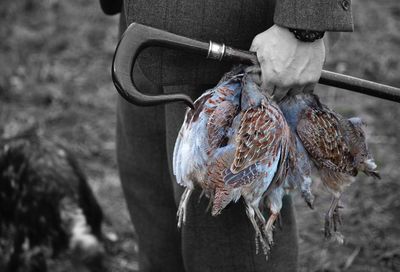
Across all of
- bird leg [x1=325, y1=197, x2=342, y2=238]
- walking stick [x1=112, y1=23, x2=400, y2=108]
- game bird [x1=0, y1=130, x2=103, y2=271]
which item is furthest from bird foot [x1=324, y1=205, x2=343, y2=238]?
game bird [x1=0, y1=130, x2=103, y2=271]

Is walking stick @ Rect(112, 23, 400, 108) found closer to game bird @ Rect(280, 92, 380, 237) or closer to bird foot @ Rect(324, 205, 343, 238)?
game bird @ Rect(280, 92, 380, 237)

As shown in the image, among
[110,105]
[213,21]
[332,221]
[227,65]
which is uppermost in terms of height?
[213,21]

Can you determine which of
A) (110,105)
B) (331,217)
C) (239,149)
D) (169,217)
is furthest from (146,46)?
(110,105)

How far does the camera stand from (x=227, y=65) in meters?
1.43

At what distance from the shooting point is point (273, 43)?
1261mm

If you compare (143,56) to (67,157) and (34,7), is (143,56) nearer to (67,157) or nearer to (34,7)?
(67,157)

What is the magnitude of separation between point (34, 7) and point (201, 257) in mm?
4715

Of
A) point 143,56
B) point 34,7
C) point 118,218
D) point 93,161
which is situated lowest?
point 118,218

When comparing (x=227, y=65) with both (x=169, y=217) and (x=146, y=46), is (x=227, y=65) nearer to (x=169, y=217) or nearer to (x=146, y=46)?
(x=146, y=46)

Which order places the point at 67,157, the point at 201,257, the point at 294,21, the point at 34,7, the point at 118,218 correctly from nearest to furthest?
the point at 294,21 < the point at 201,257 < the point at 67,157 < the point at 118,218 < the point at 34,7

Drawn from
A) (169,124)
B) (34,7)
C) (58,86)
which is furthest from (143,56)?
(34,7)

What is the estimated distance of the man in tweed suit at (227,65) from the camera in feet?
4.07

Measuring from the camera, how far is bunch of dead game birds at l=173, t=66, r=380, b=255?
1220 mm

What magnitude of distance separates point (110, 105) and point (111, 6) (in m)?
2.53
